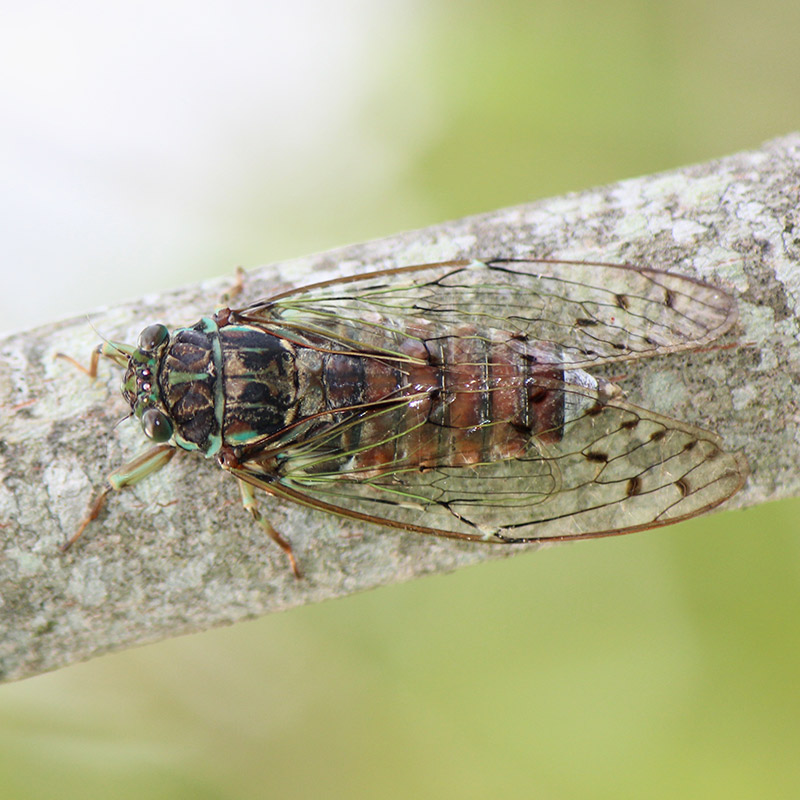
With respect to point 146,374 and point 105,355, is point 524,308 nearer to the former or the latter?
point 146,374

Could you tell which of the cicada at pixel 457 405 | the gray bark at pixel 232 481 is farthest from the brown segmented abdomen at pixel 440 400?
the gray bark at pixel 232 481

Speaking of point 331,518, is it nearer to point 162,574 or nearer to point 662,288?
point 162,574

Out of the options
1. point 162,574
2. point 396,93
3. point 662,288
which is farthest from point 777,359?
point 396,93

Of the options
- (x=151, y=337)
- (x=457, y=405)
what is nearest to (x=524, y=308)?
(x=457, y=405)

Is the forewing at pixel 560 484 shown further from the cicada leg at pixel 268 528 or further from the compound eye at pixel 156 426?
the compound eye at pixel 156 426

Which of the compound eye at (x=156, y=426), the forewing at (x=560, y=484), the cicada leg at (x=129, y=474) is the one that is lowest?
the forewing at (x=560, y=484)

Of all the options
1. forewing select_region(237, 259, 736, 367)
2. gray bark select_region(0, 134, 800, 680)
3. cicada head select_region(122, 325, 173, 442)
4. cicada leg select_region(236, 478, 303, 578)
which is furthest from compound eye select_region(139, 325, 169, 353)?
cicada leg select_region(236, 478, 303, 578)

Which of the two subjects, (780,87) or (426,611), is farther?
Result: (780,87)
